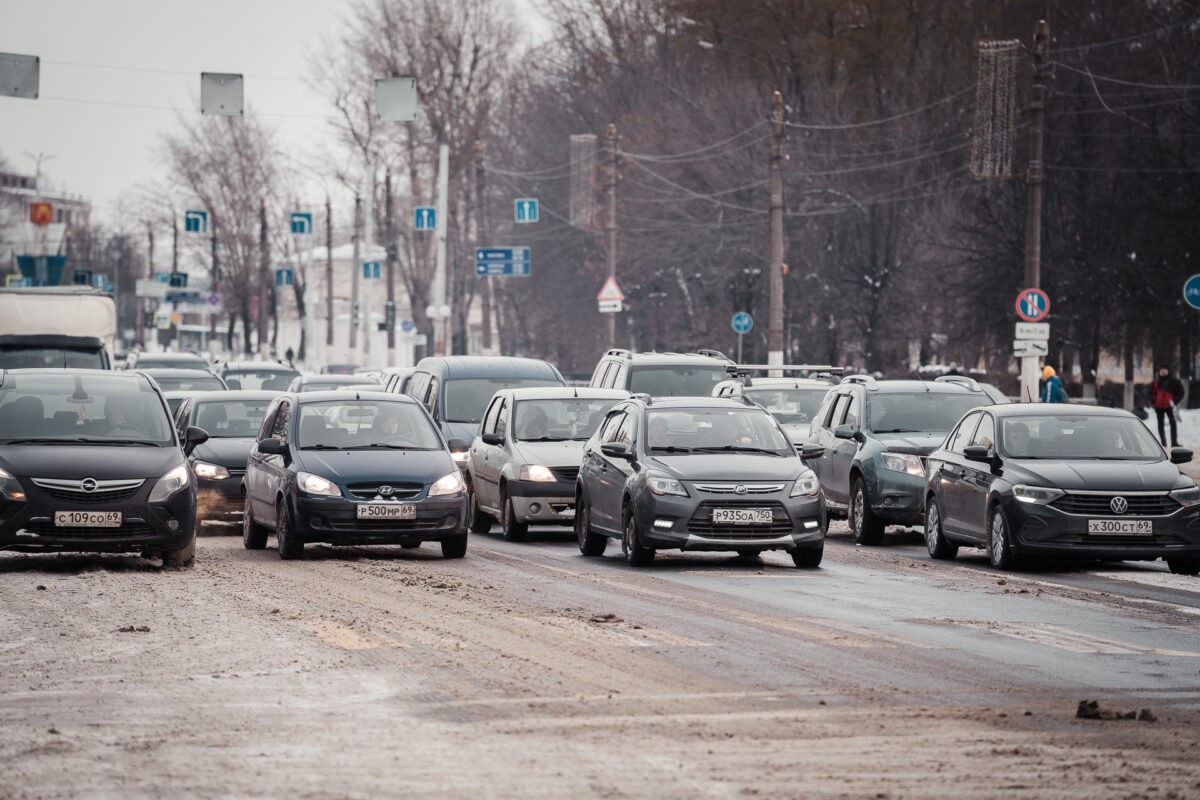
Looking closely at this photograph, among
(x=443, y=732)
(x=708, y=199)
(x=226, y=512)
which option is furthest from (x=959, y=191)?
(x=443, y=732)

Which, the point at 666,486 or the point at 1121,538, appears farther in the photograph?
the point at 666,486

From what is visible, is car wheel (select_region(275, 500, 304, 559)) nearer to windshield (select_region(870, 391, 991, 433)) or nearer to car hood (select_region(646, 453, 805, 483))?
car hood (select_region(646, 453, 805, 483))

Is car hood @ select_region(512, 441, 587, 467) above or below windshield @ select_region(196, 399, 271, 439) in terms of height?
below

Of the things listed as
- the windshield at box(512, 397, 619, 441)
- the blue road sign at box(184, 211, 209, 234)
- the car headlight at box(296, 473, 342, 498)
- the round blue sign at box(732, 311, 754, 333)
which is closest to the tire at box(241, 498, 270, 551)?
the car headlight at box(296, 473, 342, 498)

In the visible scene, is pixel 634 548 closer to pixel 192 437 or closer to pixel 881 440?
pixel 192 437

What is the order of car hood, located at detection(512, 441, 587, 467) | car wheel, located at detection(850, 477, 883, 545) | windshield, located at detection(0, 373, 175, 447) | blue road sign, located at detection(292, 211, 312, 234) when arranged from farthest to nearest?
1. blue road sign, located at detection(292, 211, 312, 234)
2. car wheel, located at detection(850, 477, 883, 545)
3. car hood, located at detection(512, 441, 587, 467)
4. windshield, located at detection(0, 373, 175, 447)

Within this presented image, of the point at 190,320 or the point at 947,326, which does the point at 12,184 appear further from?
the point at 947,326

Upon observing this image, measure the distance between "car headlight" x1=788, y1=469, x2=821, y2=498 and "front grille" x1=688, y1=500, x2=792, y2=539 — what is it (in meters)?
0.22

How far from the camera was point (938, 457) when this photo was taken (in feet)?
69.6

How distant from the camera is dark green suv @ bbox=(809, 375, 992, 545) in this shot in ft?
76.2

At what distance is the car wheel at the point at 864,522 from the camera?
23.4m

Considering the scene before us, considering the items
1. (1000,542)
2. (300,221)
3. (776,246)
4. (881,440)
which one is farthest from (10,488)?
(300,221)

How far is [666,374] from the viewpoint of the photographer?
29.4m

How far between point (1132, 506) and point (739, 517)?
3459 millimetres
